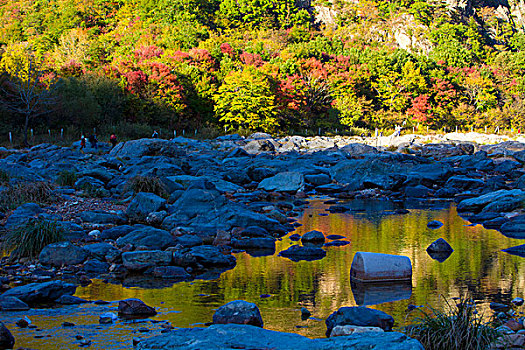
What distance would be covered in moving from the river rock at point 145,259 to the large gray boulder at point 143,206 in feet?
10.7

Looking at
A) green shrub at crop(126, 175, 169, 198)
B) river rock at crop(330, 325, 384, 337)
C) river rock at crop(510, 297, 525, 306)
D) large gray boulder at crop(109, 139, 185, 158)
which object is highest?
large gray boulder at crop(109, 139, 185, 158)

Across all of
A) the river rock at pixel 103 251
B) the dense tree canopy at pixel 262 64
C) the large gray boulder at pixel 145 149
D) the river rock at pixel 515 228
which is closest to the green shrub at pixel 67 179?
the large gray boulder at pixel 145 149

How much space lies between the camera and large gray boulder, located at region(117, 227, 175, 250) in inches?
370

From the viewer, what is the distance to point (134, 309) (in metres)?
6.30

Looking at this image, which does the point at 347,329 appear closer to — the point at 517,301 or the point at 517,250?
the point at 517,301

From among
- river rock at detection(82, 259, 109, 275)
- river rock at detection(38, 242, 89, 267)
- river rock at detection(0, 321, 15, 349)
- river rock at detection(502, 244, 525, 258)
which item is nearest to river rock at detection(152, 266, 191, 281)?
river rock at detection(82, 259, 109, 275)

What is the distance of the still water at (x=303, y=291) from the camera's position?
19.3 ft

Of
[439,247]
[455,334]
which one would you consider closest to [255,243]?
[439,247]

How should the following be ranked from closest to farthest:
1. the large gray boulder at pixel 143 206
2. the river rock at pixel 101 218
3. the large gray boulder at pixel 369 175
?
1. the river rock at pixel 101 218
2. the large gray boulder at pixel 143 206
3. the large gray boulder at pixel 369 175

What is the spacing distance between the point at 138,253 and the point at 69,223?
2871 millimetres

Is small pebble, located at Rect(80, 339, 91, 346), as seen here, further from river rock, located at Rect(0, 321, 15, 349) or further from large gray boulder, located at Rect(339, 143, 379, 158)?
large gray boulder, located at Rect(339, 143, 379, 158)

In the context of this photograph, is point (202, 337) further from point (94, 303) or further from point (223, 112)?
point (223, 112)

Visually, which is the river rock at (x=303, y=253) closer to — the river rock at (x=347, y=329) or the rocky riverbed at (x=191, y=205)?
the rocky riverbed at (x=191, y=205)

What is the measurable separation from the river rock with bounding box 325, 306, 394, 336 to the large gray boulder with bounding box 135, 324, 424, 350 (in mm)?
1480
